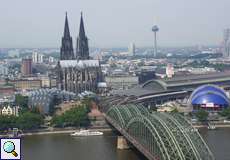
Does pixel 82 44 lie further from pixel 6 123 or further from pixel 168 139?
pixel 168 139

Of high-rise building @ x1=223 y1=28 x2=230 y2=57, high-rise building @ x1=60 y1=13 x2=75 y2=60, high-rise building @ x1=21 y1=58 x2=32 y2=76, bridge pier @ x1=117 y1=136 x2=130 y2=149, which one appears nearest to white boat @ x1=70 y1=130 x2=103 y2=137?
bridge pier @ x1=117 y1=136 x2=130 y2=149

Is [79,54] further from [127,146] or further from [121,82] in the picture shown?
[127,146]

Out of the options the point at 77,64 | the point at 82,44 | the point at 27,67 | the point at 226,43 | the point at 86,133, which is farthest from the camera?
the point at 226,43

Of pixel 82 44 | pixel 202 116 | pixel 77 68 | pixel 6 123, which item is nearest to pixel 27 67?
pixel 82 44

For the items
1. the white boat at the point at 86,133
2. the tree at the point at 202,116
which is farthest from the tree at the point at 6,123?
the tree at the point at 202,116

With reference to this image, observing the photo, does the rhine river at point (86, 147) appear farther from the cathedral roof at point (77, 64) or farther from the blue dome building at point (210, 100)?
the cathedral roof at point (77, 64)
